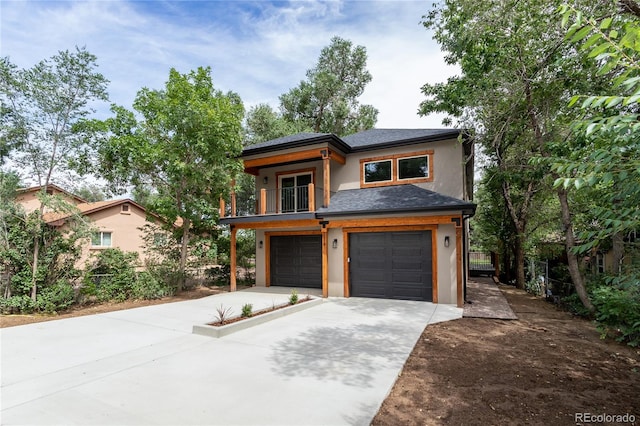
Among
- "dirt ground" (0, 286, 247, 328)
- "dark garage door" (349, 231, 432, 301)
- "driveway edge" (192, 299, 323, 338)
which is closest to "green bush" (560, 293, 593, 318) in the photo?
"dark garage door" (349, 231, 432, 301)

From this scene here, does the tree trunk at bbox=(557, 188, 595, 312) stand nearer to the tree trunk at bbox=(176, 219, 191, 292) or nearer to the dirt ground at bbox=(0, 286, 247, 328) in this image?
the dirt ground at bbox=(0, 286, 247, 328)

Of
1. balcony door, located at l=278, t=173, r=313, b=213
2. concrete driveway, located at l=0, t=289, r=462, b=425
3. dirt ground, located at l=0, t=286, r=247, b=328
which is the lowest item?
dirt ground, located at l=0, t=286, r=247, b=328

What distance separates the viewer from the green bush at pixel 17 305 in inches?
308

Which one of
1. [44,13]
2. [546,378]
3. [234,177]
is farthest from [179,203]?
[546,378]

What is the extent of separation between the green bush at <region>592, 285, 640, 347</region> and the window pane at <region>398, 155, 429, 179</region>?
18.8 ft

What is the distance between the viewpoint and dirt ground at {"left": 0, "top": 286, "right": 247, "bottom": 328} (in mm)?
7380

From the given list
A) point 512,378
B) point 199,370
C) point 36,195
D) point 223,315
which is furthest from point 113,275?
point 512,378

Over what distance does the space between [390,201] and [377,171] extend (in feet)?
6.42

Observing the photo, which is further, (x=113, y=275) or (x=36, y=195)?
(x=113, y=275)

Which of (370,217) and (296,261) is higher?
(370,217)

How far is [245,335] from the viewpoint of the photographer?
6.17 meters

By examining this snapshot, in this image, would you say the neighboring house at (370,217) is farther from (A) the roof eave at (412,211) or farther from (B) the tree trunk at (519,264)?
(B) the tree trunk at (519,264)

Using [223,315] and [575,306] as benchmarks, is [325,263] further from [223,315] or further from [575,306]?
[575,306]

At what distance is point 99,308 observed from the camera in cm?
891
